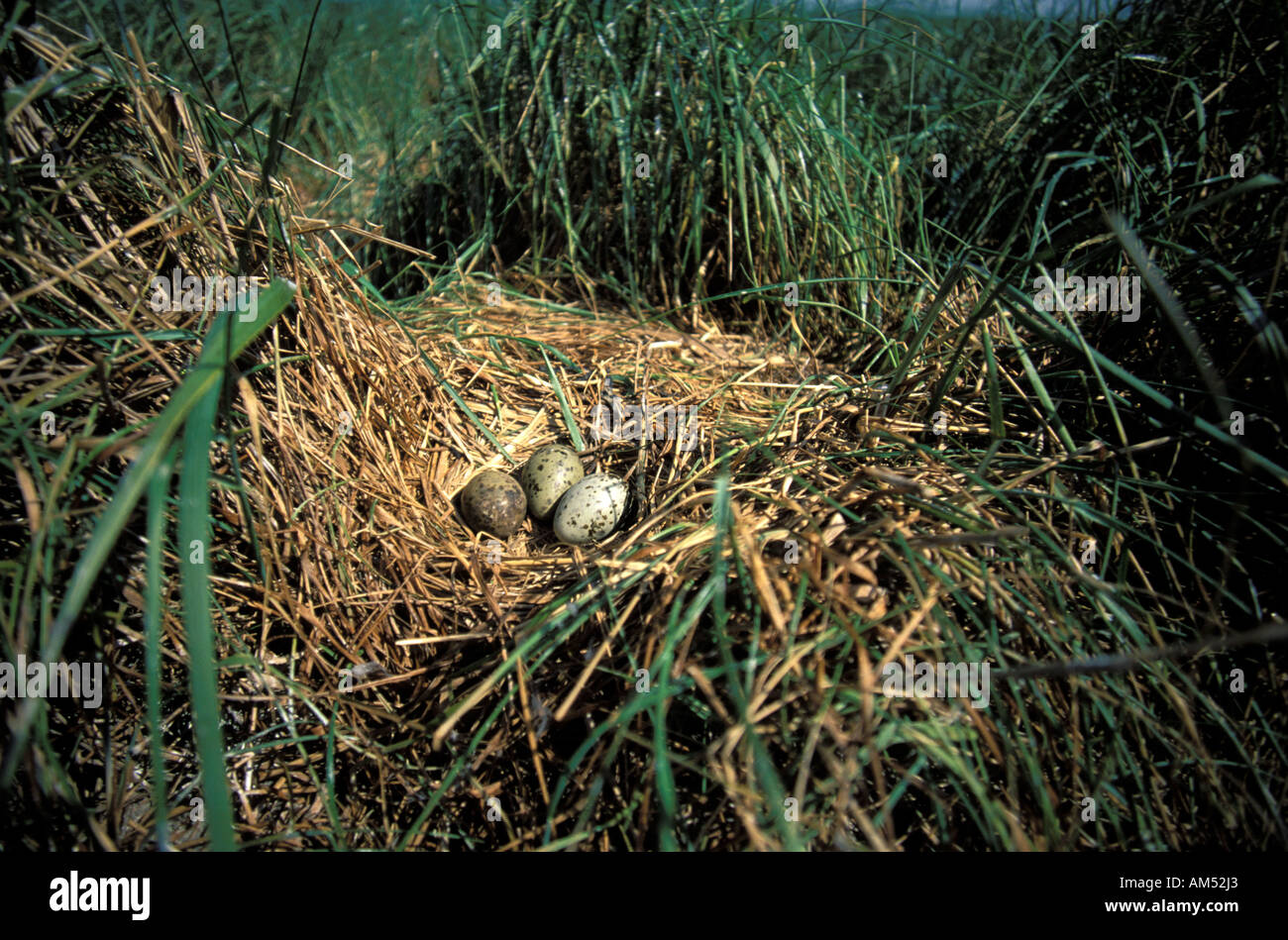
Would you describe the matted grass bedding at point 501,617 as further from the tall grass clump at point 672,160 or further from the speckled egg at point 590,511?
the tall grass clump at point 672,160

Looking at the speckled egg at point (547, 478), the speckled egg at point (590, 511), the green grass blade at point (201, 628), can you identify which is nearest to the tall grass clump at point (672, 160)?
the speckled egg at point (547, 478)

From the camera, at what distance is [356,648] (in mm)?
1796

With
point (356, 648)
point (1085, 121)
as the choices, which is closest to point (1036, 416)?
point (1085, 121)

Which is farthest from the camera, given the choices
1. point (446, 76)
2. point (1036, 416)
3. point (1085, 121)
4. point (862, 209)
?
point (446, 76)

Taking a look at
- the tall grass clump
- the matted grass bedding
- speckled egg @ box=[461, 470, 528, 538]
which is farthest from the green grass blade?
the tall grass clump

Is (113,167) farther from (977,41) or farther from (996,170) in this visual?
(977,41)

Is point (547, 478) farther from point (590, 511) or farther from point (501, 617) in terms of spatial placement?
point (501, 617)

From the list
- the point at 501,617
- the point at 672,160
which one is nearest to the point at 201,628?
the point at 501,617

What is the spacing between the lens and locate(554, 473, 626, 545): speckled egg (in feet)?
7.18

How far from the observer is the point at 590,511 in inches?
86.0

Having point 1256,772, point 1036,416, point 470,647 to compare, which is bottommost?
point 1256,772

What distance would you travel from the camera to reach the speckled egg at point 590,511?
219 centimetres

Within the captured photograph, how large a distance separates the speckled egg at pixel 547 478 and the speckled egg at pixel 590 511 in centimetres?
10

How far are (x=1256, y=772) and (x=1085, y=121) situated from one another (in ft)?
7.57
